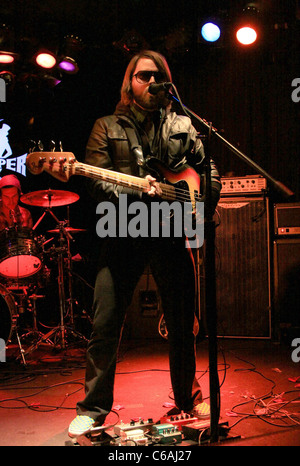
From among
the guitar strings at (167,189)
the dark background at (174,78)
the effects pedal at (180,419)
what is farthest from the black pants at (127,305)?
the dark background at (174,78)

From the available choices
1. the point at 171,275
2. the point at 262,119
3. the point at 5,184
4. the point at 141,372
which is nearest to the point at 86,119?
the point at 5,184

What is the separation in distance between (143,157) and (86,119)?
4665mm

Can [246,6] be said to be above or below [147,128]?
above

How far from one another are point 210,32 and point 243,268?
3.29m

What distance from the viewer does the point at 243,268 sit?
5.55 m

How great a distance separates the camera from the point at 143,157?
2.50m

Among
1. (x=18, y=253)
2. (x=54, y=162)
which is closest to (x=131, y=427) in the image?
(x=54, y=162)

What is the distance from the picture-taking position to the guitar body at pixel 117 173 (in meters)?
2.33

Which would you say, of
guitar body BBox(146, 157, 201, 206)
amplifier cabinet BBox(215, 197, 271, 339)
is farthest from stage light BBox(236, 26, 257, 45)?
guitar body BBox(146, 157, 201, 206)

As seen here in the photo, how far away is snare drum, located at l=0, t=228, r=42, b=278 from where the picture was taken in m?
4.64

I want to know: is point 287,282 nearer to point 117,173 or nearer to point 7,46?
point 117,173
